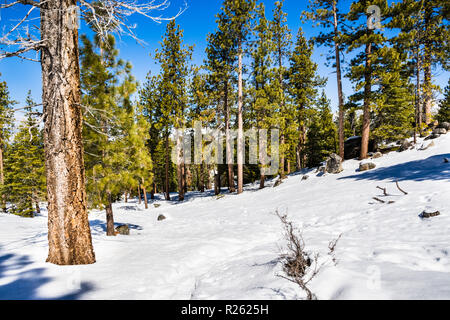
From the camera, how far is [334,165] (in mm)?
14062

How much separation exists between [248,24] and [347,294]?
17785 millimetres

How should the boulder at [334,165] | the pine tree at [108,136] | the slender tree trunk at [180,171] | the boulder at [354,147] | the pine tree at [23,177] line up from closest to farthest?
the pine tree at [108,136] < the boulder at [334,165] < the boulder at [354,147] < the pine tree at [23,177] < the slender tree trunk at [180,171]

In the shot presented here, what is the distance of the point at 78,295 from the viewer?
272 centimetres

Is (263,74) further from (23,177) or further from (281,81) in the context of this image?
(23,177)

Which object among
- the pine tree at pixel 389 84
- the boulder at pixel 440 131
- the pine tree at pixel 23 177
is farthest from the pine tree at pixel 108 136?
the boulder at pixel 440 131

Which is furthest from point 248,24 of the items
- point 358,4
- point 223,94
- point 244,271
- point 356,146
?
point 244,271

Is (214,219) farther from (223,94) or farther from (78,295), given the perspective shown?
(223,94)

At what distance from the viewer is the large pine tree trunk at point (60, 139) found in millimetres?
3469

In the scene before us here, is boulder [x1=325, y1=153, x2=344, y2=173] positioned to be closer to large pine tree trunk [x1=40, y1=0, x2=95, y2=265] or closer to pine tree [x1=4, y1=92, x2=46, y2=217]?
large pine tree trunk [x1=40, y1=0, x2=95, y2=265]

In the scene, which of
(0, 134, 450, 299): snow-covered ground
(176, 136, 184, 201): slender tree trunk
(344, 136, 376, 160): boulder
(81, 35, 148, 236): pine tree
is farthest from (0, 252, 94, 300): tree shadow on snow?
(344, 136, 376, 160): boulder

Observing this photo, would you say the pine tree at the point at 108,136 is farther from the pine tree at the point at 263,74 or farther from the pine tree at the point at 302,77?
the pine tree at the point at 302,77

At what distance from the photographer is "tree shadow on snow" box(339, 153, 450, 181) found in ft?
26.4

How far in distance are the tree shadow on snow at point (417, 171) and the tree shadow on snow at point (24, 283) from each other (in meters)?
10.5

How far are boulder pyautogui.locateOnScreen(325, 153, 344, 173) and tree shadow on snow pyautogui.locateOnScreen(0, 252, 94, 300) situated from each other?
14132mm
